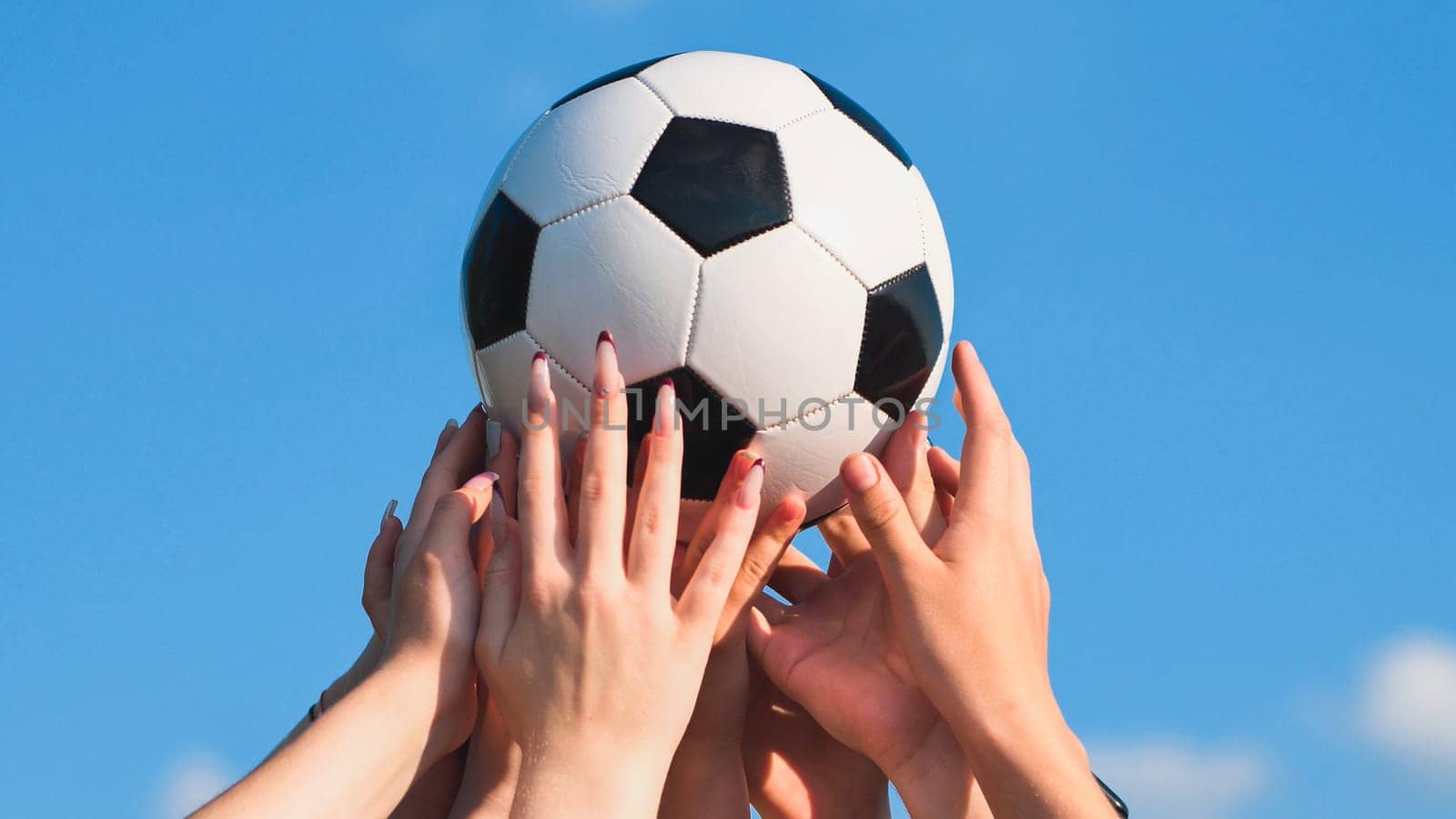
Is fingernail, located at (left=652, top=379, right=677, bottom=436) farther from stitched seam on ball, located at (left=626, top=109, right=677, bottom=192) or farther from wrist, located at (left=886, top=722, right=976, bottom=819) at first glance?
wrist, located at (left=886, top=722, right=976, bottom=819)

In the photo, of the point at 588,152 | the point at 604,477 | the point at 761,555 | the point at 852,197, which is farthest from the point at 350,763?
A: the point at 852,197

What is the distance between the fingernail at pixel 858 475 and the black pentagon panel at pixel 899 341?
312 millimetres

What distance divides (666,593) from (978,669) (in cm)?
88

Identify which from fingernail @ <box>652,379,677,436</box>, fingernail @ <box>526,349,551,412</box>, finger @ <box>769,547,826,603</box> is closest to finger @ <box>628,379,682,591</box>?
fingernail @ <box>652,379,677,436</box>

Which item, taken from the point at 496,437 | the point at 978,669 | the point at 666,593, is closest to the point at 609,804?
the point at 666,593

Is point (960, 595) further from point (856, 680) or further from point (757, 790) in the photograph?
point (757, 790)

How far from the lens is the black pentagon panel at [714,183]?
363 cm

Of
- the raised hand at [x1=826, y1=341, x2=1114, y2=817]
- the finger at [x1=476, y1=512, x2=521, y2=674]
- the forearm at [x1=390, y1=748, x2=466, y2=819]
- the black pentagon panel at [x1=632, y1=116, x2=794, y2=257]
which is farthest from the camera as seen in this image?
the forearm at [x1=390, y1=748, x2=466, y2=819]

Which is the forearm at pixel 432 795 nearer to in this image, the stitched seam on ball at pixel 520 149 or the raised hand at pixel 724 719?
the raised hand at pixel 724 719

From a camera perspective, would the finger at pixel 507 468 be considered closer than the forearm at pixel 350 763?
No

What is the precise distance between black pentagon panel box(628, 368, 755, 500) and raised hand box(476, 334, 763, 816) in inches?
2.6

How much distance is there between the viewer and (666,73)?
13.2 ft

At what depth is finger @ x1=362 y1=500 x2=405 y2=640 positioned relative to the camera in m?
4.41

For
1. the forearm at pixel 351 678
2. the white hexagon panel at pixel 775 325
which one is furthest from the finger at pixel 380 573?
the white hexagon panel at pixel 775 325
